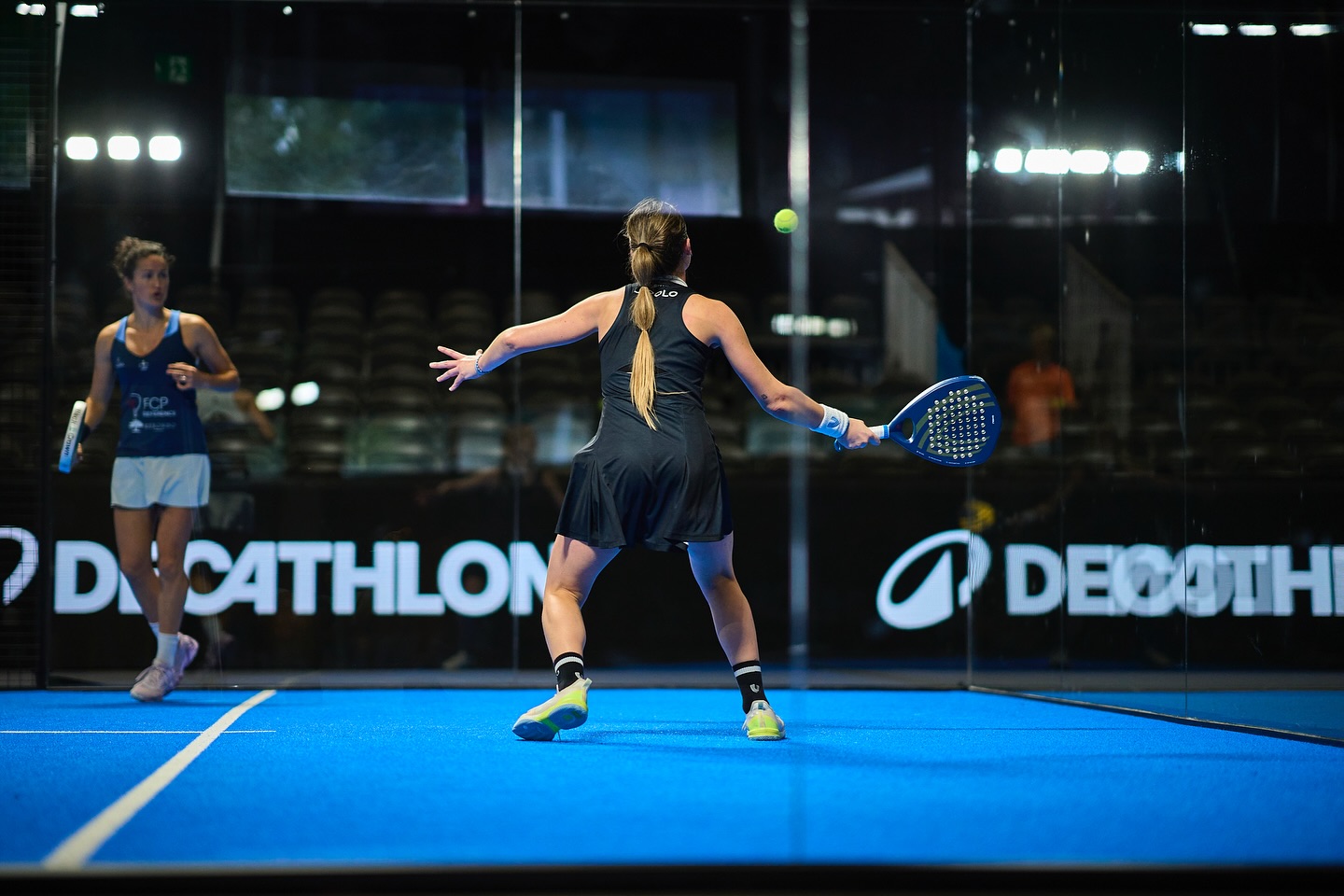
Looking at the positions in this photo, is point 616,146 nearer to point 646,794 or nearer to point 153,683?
point 153,683

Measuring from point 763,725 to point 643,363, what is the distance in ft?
3.65

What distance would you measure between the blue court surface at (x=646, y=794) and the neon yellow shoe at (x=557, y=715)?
55mm

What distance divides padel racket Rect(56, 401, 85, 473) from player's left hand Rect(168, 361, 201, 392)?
0.42 m

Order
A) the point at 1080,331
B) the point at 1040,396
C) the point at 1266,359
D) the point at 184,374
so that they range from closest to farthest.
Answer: the point at 1266,359 → the point at 184,374 → the point at 1080,331 → the point at 1040,396

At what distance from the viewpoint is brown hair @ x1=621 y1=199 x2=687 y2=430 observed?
3.96 m

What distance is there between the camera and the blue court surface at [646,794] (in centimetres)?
241

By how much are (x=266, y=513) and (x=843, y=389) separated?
265 centimetres

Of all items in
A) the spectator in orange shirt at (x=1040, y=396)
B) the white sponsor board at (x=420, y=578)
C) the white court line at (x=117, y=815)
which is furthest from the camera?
the white sponsor board at (x=420, y=578)

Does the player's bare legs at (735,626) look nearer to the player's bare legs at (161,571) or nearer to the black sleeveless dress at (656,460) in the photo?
the black sleeveless dress at (656,460)

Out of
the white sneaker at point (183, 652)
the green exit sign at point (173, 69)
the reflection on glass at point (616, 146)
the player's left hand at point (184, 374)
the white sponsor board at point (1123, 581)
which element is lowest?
the white sneaker at point (183, 652)

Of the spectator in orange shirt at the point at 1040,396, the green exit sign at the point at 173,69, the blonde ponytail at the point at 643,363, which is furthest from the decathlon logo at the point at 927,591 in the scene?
the green exit sign at the point at 173,69

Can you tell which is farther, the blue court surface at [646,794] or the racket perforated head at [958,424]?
the racket perforated head at [958,424]

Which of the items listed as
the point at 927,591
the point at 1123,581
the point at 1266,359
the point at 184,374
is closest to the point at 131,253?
the point at 184,374

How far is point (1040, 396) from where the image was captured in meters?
5.72
